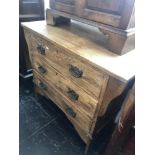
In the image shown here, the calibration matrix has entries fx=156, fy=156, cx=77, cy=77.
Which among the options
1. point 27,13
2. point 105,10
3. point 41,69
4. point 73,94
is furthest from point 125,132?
point 27,13

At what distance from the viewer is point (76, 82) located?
2.92ft

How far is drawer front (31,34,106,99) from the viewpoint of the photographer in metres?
0.76

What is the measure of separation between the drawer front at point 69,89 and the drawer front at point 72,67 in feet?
0.13

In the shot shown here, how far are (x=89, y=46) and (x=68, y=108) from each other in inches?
19.0

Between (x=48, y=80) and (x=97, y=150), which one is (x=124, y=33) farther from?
(x=97, y=150)

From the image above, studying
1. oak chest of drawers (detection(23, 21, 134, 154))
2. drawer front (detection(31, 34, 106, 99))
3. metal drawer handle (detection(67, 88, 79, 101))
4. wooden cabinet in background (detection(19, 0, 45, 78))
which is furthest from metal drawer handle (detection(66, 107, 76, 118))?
wooden cabinet in background (detection(19, 0, 45, 78))

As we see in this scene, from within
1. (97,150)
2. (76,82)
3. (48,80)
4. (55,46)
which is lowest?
(97,150)

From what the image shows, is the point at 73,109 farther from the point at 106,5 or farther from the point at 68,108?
the point at 106,5

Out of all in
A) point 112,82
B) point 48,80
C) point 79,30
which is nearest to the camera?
point 112,82

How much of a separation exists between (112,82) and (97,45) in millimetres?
248

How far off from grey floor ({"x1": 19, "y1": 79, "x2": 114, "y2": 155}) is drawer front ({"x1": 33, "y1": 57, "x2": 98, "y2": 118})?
1.39ft

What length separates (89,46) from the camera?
2.74ft
